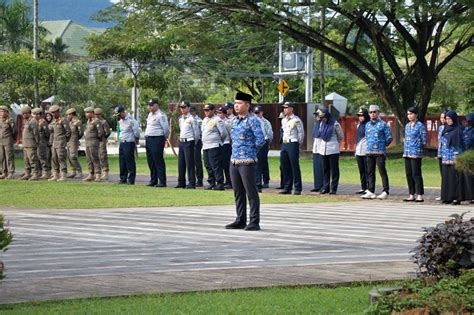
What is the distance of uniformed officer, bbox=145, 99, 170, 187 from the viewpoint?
27.8 metres

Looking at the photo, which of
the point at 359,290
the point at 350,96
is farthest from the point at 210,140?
the point at 350,96

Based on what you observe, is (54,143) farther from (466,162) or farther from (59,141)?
(466,162)

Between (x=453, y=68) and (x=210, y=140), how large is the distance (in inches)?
1482

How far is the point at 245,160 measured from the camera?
16547mm

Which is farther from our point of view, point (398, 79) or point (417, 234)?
point (398, 79)

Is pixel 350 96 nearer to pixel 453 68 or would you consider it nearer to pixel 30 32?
Result: pixel 453 68

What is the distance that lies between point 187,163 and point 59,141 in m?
4.57

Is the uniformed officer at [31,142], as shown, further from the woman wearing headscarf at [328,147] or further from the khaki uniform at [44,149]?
the woman wearing headscarf at [328,147]

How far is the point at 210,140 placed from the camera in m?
27.0

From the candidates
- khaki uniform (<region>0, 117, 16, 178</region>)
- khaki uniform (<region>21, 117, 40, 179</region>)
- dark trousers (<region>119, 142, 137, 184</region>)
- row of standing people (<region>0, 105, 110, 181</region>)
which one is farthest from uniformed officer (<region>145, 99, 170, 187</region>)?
khaki uniform (<region>0, 117, 16, 178</region>)

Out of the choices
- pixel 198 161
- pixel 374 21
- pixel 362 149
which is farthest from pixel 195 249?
pixel 374 21

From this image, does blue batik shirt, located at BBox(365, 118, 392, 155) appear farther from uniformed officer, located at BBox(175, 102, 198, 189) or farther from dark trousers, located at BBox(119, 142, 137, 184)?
dark trousers, located at BBox(119, 142, 137, 184)

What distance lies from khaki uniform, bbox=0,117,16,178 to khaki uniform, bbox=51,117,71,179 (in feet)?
4.57

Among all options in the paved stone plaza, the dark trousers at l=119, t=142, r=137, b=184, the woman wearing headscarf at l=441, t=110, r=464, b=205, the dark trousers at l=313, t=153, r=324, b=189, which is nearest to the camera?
the paved stone plaza
